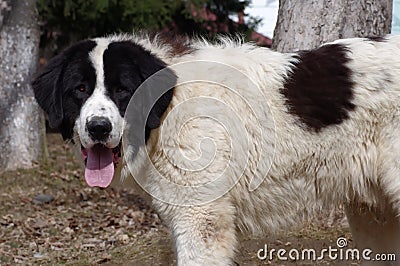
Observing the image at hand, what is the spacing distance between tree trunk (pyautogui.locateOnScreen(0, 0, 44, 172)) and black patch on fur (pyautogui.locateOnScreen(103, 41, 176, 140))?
7.29m

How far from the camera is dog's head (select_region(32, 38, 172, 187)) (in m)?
3.92

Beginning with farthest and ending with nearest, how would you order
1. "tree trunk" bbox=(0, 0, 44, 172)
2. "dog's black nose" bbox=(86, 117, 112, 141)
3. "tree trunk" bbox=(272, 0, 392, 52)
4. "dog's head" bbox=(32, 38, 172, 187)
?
"tree trunk" bbox=(0, 0, 44, 172)
"tree trunk" bbox=(272, 0, 392, 52)
"dog's head" bbox=(32, 38, 172, 187)
"dog's black nose" bbox=(86, 117, 112, 141)

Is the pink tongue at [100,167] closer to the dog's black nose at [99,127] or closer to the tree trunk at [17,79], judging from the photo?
the dog's black nose at [99,127]

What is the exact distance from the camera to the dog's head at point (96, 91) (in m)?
3.92

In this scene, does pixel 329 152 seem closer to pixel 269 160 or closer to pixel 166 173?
pixel 269 160

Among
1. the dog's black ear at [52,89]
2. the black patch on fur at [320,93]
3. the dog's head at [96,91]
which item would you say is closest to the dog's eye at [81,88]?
the dog's head at [96,91]

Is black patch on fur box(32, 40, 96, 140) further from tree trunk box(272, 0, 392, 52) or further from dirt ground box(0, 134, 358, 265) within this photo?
tree trunk box(272, 0, 392, 52)

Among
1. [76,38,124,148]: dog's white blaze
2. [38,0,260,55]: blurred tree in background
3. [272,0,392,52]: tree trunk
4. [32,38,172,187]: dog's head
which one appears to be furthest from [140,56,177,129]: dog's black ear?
[38,0,260,55]: blurred tree in background

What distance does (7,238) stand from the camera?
7.10 metres

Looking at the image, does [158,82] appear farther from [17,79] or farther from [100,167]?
[17,79]

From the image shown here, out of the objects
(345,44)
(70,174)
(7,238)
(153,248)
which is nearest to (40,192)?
(70,174)

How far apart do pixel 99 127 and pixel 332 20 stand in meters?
2.71

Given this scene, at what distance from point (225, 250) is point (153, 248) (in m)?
1.89

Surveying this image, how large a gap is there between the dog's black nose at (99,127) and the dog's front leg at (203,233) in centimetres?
56
